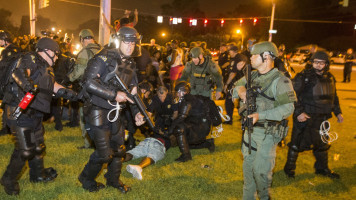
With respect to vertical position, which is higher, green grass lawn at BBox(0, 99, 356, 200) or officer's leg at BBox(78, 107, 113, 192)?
officer's leg at BBox(78, 107, 113, 192)

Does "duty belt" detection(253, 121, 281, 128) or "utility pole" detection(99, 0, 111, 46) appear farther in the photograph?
"utility pole" detection(99, 0, 111, 46)

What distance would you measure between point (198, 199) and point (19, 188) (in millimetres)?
2698

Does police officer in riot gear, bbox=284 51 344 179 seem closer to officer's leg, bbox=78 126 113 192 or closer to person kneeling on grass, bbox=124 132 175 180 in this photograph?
person kneeling on grass, bbox=124 132 175 180

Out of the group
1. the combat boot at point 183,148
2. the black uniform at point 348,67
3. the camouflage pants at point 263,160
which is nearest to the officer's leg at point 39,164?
the combat boot at point 183,148

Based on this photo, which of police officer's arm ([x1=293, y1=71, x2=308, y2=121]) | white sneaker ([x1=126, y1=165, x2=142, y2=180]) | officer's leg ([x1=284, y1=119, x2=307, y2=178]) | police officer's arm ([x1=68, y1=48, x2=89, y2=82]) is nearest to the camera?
white sneaker ([x1=126, y1=165, x2=142, y2=180])

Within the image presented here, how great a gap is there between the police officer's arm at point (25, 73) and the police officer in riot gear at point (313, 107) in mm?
4311

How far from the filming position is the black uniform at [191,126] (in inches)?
256

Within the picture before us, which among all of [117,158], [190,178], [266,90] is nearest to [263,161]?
[266,90]

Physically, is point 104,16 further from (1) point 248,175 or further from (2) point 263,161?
(2) point 263,161

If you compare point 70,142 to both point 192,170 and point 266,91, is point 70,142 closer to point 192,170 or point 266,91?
point 192,170

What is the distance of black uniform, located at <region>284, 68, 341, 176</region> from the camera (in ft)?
18.5

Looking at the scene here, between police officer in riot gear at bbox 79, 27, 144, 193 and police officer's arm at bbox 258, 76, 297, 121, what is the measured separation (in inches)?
71.6

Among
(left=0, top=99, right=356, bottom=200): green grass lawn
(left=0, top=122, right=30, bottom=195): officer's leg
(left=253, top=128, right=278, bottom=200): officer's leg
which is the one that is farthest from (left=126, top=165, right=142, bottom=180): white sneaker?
(left=253, top=128, right=278, bottom=200): officer's leg

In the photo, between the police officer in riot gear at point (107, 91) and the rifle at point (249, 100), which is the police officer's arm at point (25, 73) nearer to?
the police officer in riot gear at point (107, 91)
